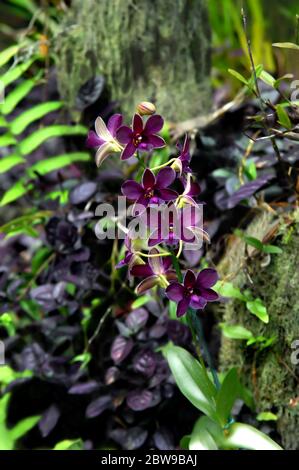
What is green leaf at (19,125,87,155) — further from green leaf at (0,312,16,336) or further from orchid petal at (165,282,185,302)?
orchid petal at (165,282,185,302)

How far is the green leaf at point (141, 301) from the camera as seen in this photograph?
5.73ft

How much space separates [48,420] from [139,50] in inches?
51.8

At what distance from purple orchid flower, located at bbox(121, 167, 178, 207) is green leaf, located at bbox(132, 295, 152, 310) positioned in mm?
642

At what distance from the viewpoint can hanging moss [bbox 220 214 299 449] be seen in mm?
1498

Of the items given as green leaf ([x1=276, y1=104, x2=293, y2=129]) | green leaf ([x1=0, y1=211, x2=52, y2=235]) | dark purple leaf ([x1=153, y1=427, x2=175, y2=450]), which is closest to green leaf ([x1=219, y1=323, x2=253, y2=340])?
dark purple leaf ([x1=153, y1=427, x2=175, y2=450])

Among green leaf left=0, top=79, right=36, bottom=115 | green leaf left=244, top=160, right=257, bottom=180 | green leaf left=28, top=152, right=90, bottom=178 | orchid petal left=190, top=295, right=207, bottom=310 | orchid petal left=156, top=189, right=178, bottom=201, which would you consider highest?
orchid petal left=156, top=189, right=178, bottom=201

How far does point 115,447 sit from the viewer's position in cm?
171

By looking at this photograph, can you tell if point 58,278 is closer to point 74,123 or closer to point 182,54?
point 74,123

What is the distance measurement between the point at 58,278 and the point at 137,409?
476 millimetres

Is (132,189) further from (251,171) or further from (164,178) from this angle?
(251,171)

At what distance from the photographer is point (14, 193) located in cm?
207

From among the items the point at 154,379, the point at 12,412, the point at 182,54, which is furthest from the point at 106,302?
the point at 182,54

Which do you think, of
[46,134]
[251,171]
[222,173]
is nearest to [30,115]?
[46,134]

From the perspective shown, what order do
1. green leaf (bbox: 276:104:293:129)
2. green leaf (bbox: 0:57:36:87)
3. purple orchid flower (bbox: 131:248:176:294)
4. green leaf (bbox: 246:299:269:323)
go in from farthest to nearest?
green leaf (bbox: 0:57:36:87)
green leaf (bbox: 246:299:269:323)
green leaf (bbox: 276:104:293:129)
purple orchid flower (bbox: 131:248:176:294)
